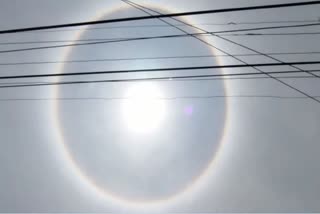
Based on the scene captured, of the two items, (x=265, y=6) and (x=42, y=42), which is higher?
(x=42, y=42)

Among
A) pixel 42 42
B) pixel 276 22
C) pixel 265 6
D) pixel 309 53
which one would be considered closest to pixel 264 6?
pixel 265 6

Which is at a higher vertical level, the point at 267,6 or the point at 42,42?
the point at 42,42

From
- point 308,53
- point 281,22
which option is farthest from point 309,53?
point 281,22

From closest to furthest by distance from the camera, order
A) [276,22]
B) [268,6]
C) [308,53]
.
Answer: [268,6]
[276,22]
[308,53]

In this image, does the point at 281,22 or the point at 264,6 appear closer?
the point at 264,6

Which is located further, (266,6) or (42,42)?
(42,42)

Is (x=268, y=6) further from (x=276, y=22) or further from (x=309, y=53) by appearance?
(x=309, y=53)

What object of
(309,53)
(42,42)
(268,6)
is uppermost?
(42,42)

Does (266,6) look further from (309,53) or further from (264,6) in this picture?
(309,53)

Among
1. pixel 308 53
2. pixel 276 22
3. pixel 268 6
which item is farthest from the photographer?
pixel 308 53
